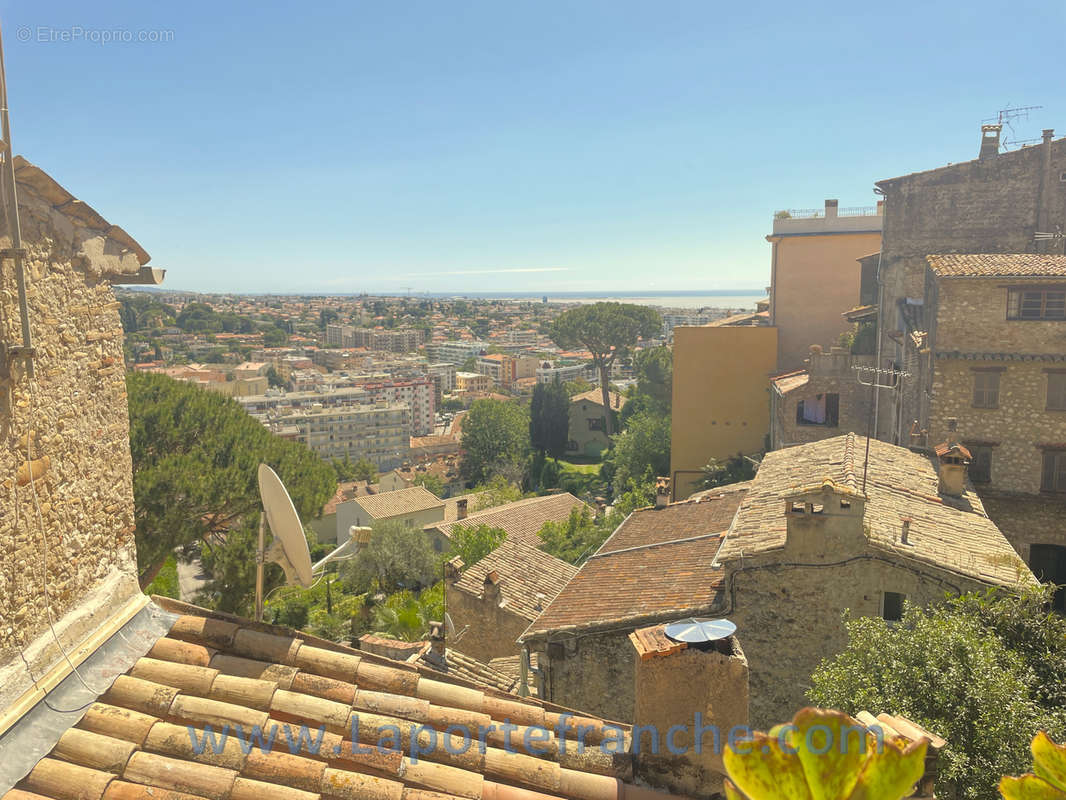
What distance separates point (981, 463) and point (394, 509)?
111 feet

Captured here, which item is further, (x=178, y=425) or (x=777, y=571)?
(x=178, y=425)

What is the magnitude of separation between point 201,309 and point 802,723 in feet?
653

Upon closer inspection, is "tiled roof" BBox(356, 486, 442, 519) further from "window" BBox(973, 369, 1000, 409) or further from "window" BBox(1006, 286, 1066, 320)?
"window" BBox(1006, 286, 1066, 320)

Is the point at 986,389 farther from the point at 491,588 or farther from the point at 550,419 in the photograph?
the point at 550,419

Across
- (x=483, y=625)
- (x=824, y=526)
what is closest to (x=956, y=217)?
(x=824, y=526)

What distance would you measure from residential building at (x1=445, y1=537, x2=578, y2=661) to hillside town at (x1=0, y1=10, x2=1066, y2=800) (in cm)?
8

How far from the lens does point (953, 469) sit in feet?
40.8

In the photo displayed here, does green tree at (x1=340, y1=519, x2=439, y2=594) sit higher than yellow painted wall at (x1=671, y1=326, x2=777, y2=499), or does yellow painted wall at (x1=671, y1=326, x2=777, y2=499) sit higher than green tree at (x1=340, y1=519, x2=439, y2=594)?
yellow painted wall at (x1=671, y1=326, x2=777, y2=499)

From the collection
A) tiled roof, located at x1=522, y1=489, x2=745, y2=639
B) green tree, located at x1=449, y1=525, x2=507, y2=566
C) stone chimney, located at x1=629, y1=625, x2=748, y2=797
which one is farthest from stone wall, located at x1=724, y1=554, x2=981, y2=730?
green tree, located at x1=449, y1=525, x2=507, y2=566

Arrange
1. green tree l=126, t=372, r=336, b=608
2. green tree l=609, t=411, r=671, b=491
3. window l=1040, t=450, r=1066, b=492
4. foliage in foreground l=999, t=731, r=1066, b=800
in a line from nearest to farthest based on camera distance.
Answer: foliage in foreground l=999, t=731, r=1066, b=800 < green tree l=126, t=372, r=336, b=608 < window l=1040, t=450, r=1066, b=492 < green tree l=609, t=411, r=671, b=491

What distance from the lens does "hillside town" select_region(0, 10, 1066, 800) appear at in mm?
3451

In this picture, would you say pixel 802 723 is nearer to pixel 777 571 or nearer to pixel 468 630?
pixel 777 571

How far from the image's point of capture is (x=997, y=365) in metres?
15.4

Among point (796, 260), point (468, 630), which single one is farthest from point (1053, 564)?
point (796, 260)
